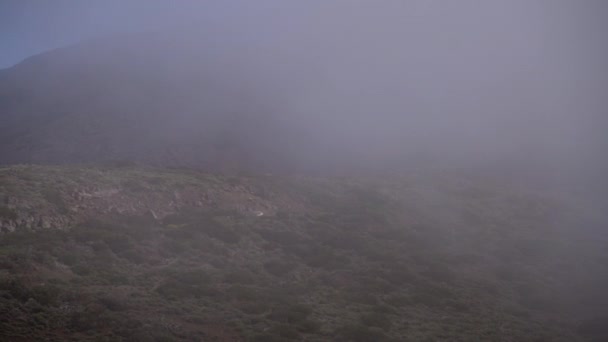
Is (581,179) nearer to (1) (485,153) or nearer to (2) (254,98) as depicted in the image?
(1) (485,153)

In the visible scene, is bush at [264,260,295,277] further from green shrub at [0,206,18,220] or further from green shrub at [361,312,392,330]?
green shrub at [0,206,18,220]

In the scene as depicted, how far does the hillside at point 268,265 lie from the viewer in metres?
13.8

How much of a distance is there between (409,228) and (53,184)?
22.5 m

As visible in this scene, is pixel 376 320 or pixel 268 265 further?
pixel 268 265

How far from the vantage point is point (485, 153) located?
197ft

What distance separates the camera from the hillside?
541 inches

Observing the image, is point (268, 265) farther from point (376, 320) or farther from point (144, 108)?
point (144, 108)

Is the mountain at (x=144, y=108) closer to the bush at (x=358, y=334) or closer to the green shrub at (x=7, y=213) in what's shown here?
the green shrub at (x=7, y=213)

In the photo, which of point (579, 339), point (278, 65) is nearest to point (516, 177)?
point (579, 339)

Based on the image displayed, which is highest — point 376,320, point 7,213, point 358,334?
point 7,213

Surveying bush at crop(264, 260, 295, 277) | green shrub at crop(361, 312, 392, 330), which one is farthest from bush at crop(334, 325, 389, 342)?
bush at crop(264, 260, 295, 277)

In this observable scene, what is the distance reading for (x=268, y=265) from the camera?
21.4 metres

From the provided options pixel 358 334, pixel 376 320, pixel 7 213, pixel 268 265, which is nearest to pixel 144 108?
pixel 7 213

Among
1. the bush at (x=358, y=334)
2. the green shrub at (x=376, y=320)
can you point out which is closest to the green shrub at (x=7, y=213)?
the bush at (x=358, y=334)
